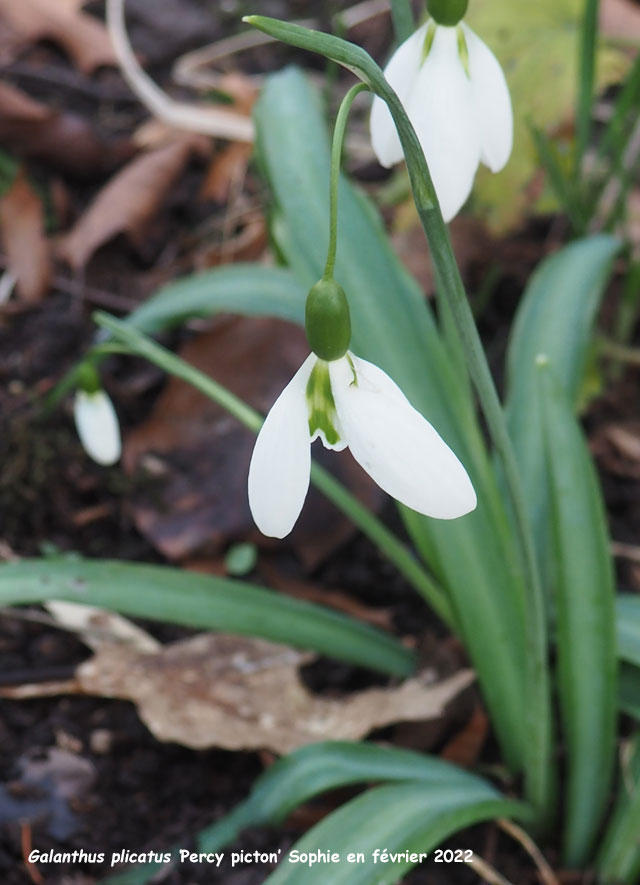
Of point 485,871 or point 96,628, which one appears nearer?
point 485,871

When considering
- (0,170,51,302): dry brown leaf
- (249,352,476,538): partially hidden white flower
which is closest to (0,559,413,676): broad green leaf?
(249,352,476,538): partially hidden white flower

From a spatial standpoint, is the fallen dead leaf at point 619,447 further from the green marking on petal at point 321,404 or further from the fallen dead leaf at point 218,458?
the green marking on petal at point 321,404

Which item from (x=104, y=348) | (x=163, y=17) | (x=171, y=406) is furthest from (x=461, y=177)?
(x=163, y=17)

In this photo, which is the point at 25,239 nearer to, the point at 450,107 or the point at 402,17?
the point at 402,17

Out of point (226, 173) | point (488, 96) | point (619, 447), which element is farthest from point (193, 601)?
point (226, 173)

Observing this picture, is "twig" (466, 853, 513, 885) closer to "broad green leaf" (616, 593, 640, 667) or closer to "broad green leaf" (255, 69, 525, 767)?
"broad green leaf" (255, 69, 525, 767)

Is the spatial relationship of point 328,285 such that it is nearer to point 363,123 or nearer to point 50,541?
point 50,541

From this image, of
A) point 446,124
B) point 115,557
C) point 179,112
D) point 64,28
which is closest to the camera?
point 446,124
